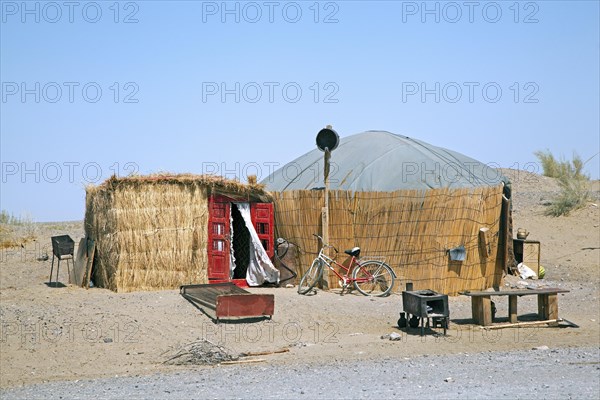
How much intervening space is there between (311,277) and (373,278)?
1.16 m

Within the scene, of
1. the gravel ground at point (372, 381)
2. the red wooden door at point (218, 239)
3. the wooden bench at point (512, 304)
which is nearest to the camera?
the gravel ground at point (372, 381)

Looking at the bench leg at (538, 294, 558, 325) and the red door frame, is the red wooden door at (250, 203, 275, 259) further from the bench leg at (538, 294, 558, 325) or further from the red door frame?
the bench leg at (538, 294, 558, 325)

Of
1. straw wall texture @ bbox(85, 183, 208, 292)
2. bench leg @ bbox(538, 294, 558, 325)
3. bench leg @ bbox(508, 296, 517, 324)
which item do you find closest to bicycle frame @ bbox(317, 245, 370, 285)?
straw wall texture @ bbox(85, 183, 208, 292)

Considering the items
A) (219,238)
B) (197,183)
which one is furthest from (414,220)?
(197,183)

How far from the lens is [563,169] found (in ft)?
85.4

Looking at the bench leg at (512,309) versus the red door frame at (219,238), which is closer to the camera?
the bench leg at (512,309)

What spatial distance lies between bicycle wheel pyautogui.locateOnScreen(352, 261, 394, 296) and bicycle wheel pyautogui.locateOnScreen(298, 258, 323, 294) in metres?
0.65

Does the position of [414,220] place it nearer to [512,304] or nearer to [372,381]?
[512,304]

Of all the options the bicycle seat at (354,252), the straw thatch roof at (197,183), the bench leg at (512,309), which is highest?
the straw thatch roof at (197,183)

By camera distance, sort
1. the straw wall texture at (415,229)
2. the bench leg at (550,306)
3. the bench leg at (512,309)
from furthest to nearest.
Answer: the straw wall texture at (415,229), the bench leg at (550,306), the bench leg at (512,309)

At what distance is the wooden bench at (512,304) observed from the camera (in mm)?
10648

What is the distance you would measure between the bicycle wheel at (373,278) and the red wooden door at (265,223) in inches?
77.1

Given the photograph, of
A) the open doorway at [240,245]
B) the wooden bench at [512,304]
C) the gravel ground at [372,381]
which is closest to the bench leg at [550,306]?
the wooden bench at [512,304]

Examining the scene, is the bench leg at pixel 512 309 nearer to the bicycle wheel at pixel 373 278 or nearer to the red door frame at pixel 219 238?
the bicycle wheel at pixel 373 278
